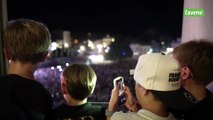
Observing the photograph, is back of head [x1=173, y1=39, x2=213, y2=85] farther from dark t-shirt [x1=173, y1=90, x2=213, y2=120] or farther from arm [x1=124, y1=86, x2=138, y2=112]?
arm [x1=124, y1=86, x2=138, y2=112]

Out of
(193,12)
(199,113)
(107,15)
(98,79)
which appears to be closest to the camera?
(199,113)

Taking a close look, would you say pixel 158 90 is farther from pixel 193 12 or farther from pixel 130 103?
pixel 193 12

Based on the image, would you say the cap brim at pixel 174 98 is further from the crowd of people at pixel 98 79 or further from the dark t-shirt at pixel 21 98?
the crowd of people at pixel 98 79

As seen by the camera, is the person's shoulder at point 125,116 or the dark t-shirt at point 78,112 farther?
the dark t-shirt at point 78,112

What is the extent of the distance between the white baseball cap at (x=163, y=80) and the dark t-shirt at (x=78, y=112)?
44cm

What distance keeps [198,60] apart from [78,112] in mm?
582

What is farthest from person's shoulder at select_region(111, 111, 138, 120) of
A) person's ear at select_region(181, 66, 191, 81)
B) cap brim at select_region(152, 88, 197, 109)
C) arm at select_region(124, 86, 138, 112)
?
person's ear at select_region(181, 66, 191, 81)

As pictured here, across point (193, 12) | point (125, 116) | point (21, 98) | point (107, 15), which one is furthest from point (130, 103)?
point (107, 15)

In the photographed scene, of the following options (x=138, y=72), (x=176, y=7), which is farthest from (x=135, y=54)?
(x=138, y=72)

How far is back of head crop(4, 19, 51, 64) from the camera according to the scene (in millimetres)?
1029

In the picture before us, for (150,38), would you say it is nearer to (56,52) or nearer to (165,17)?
(165,17)

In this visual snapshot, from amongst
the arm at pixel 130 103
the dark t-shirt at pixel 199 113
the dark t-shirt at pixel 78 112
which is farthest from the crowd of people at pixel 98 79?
the dark t-shirt at pixel 199 113

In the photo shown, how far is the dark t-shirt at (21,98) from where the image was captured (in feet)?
3.30

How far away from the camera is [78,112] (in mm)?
1363
